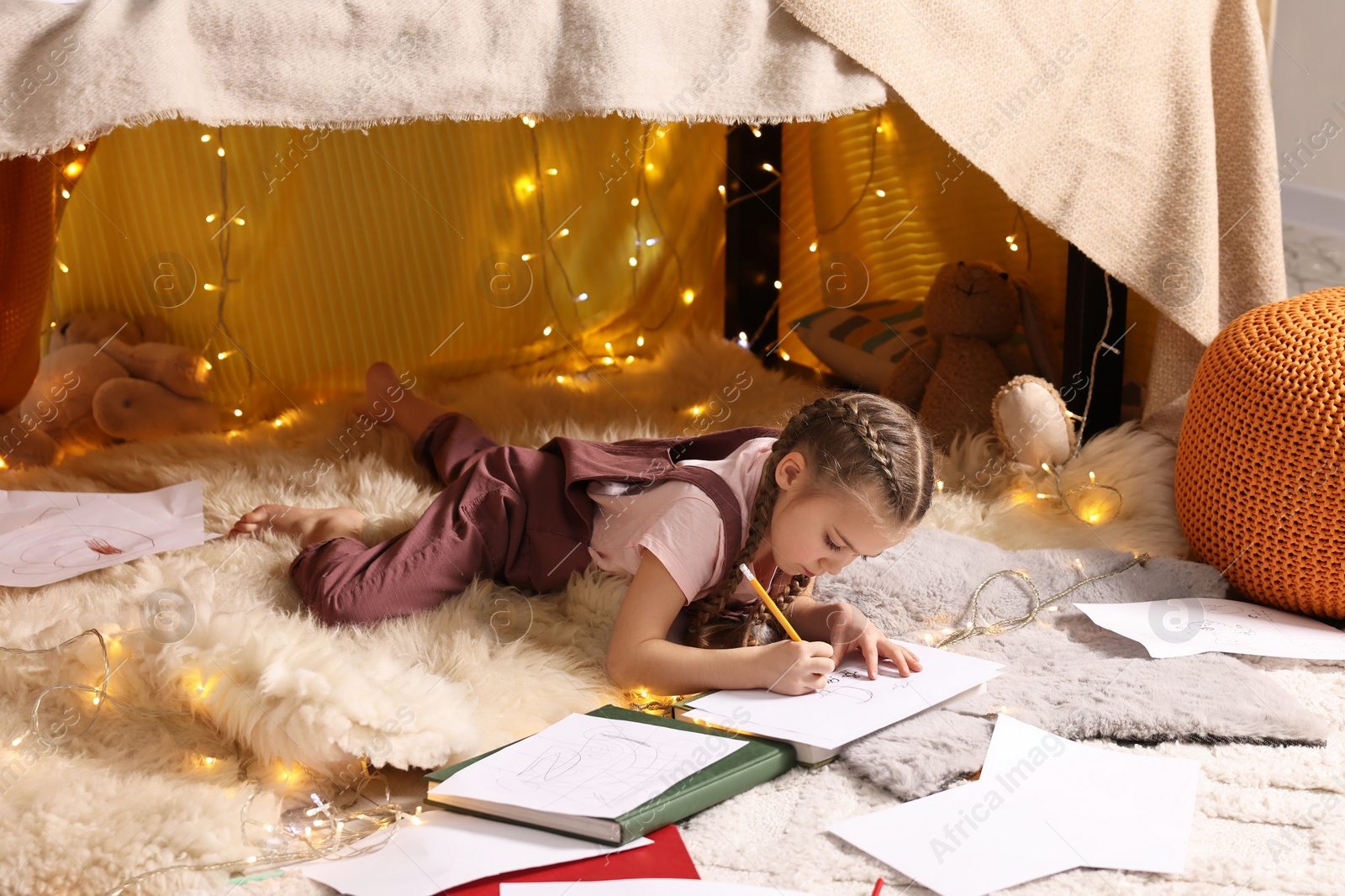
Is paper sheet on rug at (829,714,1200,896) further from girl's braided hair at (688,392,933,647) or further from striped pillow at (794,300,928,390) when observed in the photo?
striped pillow at (794,300,928,390)

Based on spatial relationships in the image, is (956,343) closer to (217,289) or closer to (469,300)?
(469,300)

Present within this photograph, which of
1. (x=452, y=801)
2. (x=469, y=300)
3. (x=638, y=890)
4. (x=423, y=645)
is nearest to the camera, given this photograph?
(x=638, y=890)

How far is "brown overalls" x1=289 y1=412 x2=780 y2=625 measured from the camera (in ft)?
3.83

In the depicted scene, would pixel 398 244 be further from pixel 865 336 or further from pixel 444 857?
pixel 444 857

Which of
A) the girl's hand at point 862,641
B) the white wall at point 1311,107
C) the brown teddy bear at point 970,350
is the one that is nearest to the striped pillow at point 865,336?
the brown teddy bear at point 970,350

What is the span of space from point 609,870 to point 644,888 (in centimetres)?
4

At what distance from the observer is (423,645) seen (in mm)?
1104

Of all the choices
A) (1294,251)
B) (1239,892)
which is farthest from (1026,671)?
(1294,251)

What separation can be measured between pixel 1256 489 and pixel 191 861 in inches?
45.4

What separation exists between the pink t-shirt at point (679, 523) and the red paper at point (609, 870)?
1.02ft

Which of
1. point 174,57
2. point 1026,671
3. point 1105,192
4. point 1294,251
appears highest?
point 174,57

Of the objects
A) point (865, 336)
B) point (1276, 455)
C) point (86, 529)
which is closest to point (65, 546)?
point (86, 529)

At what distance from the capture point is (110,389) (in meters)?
1.72

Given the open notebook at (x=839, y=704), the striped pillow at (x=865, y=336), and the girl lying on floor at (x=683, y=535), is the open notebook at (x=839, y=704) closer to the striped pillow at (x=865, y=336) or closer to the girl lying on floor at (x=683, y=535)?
the girl lying on floor at (x=683, y=535)
